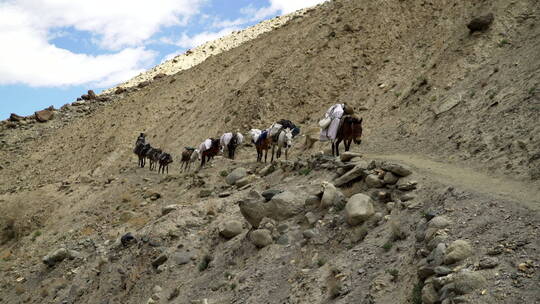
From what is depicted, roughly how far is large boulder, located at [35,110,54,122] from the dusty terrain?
11729mm

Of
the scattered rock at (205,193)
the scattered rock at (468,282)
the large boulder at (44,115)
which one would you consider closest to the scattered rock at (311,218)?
the scattered rock at (468,282)

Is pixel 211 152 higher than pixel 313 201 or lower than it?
higher

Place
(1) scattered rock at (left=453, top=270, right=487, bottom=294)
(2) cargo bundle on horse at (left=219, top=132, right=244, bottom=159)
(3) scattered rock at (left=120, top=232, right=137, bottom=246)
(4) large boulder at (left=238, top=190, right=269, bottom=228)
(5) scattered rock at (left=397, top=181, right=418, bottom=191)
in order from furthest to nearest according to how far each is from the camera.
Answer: (2) cargo bundle on horse at (left=219, top=132, right=244, bottom=159), (3) scattered rock at (left=120, top=232, right=137, bottom=246), (4) large boulder at (left=238, top=190, right=269, bottom=228), (5) scattered rock at (left=397, top=181, right=418, bottom=191), (1) scattered rock at (left=453, top=270, right=487, bottom=294)

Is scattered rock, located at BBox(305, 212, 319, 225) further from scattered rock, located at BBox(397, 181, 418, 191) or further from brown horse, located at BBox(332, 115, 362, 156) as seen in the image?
brown horse, located at BBox(332, 115, 362, 156)

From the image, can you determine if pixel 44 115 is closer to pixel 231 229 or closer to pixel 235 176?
pixel 235 176

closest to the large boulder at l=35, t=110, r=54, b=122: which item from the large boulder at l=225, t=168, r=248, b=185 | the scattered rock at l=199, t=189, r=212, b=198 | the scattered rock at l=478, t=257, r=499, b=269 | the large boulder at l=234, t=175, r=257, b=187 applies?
the scattered rock at l=199, t=189, r=212, b=198

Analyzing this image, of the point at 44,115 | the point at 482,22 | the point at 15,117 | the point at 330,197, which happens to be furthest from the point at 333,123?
the point at 15,117

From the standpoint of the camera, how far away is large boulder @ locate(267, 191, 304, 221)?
12898 millimetres

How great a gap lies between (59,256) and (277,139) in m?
9.90

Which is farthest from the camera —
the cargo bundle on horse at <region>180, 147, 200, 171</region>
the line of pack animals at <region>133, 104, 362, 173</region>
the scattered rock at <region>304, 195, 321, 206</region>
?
the cargo bundle on horse at <region>180, 147, 200, 171</region>

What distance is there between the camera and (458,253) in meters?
7.54

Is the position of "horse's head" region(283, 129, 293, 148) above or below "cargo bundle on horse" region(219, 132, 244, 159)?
→ below

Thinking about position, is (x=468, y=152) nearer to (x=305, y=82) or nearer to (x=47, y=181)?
(x=305, y=82)

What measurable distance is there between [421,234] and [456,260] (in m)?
A: 1.40
